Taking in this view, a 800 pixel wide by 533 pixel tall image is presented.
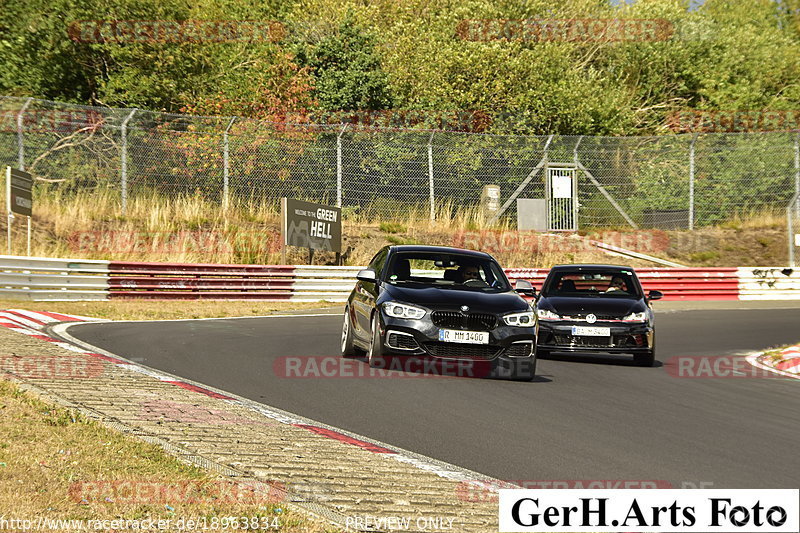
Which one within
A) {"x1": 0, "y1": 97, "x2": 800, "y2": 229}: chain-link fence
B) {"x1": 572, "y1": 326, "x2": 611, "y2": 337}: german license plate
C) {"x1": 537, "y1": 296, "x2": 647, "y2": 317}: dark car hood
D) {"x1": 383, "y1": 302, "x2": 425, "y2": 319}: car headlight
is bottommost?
{"x1": 572, "y1": 326, "x2": 611, "y2": 337}: german license plate

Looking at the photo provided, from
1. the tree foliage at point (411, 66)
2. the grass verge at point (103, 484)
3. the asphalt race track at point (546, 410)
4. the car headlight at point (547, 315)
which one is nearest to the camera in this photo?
the grass verge at point (103, 484)

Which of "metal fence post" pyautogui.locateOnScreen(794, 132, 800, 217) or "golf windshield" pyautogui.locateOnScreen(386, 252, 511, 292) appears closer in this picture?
"golf windshield" pyautogui.locateOnScreen(386, 252, 511, 292)

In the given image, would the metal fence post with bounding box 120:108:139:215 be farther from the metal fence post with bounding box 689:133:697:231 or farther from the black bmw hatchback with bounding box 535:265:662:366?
the metal fence post with bounding box 689:133:697:231

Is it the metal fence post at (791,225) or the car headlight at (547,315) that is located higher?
the metal fence post at (791,225)

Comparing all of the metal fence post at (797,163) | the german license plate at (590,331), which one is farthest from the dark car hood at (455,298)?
the metal fence post at (797,163)

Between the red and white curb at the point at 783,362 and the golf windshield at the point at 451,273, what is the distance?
4.58 metres

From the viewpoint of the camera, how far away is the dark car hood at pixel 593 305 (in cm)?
1495

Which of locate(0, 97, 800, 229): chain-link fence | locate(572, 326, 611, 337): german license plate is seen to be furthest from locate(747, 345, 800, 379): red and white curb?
locate(0, 97, 800, 229): chain-link fence

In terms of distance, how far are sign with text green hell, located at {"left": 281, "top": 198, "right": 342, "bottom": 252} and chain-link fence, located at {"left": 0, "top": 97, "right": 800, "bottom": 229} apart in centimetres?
54

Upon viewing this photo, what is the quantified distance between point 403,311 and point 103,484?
655 centimetres

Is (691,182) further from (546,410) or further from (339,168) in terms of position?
(546,410)

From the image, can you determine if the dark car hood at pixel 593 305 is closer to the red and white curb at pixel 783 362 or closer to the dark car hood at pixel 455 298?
the red and white curb at pixel 783 362

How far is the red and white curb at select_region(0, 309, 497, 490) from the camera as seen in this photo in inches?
278

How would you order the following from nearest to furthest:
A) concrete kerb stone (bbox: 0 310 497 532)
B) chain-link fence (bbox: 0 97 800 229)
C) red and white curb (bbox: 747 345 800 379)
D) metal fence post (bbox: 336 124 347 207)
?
concrete kerb stone (bbox: 0 310 497 532) < red and white curb (bbox: 747 345 800 379) < chain-link fence (bbox: 0 97 800 229) < metal fence post (bbox: 336 124 347 207)
